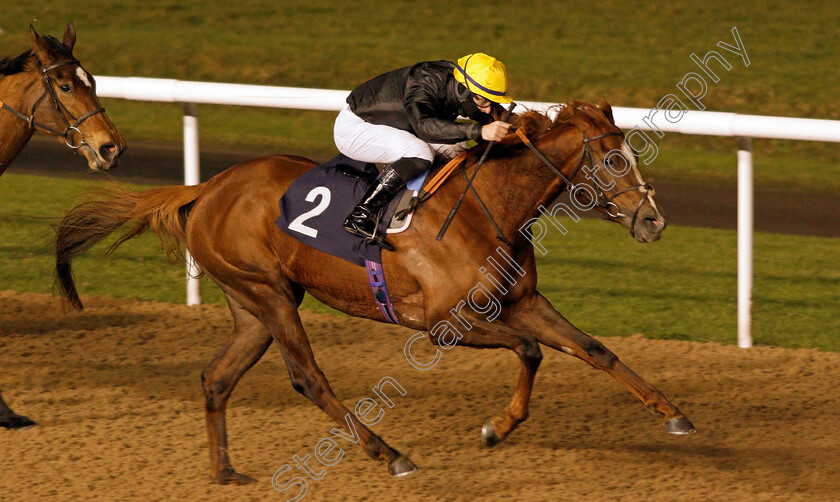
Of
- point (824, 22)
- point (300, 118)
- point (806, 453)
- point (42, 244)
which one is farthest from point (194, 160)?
point (824, 22)

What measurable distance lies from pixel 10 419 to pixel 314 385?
149cm

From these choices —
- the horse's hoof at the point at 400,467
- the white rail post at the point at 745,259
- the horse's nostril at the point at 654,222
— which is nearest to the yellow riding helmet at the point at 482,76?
the horse's nostril at the point at 654,222

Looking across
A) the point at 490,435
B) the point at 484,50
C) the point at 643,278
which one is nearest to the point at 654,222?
the point at 490,435

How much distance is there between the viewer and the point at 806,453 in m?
5.00

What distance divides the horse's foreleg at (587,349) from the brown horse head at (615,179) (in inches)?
20.6

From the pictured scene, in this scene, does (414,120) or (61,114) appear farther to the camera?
(61,114)

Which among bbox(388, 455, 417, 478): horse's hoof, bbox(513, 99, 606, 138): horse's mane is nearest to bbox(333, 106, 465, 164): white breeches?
bbox(513, 99, 606, 138): horse's mane

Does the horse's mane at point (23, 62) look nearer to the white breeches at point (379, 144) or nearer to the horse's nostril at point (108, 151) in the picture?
the horse's nostril at point (108, 151)

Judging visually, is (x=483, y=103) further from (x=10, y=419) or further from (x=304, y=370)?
(x=10, y=419)

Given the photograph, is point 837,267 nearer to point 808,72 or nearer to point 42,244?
point 42,244

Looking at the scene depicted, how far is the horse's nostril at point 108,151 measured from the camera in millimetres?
5508

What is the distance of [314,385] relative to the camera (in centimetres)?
497

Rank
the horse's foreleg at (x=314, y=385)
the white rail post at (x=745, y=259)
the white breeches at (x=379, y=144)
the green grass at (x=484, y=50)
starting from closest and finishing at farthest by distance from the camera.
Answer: the horse's foreleg at (x=314, y=385)
the white breeches at (x=379, y=144)
the white rail post at (x=745, y=259)
the green grass at (x=484, y=50)

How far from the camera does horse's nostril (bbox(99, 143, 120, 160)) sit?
5.51 meters
